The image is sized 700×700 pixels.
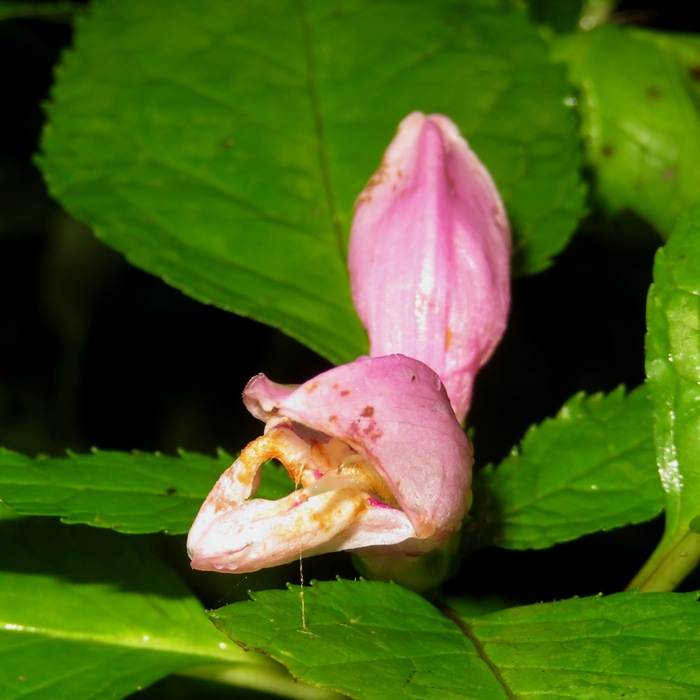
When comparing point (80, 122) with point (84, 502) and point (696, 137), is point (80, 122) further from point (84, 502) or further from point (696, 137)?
point (696, 137)

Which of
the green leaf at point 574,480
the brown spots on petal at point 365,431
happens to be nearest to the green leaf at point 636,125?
the green leaf at point 574,480

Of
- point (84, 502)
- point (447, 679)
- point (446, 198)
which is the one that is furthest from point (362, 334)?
point (447, 679)

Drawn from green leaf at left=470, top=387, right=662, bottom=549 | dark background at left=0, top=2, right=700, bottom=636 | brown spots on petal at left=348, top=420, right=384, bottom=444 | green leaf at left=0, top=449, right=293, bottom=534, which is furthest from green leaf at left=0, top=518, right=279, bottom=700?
dark background at left=0, top=2, right=700, bottom=636

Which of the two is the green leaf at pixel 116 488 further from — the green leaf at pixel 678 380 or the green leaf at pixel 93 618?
the green leaf at pixel 678 380

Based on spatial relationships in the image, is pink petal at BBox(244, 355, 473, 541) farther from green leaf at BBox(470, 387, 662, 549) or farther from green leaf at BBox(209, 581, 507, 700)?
green leaf at BBox(470, 387, 662, 549)

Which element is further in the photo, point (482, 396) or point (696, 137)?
point (482, 396)

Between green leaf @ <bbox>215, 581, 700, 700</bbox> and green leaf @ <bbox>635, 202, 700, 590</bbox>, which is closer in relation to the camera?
green leaf @ <bbox>215, 581, 700, 700</bbox>
